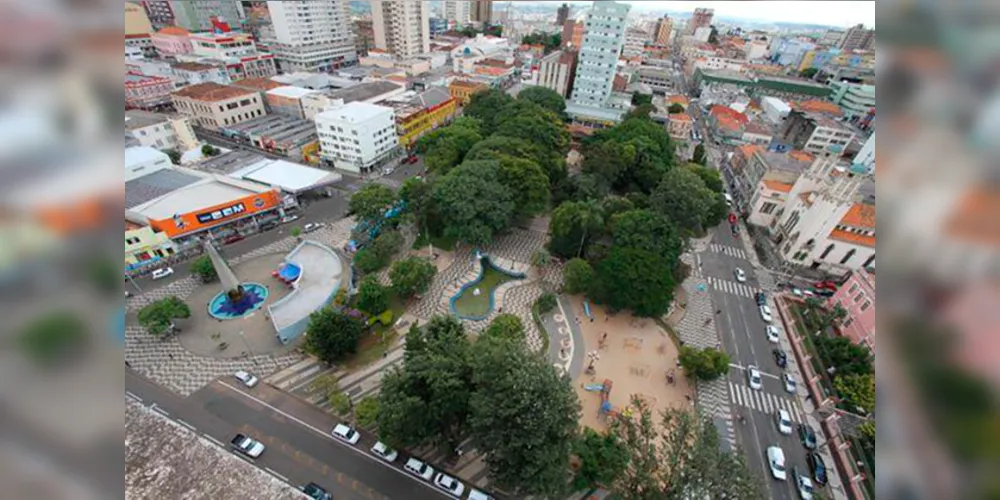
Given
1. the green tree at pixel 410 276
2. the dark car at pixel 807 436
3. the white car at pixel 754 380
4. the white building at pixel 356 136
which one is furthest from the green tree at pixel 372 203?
the dark car at pixel 807 436

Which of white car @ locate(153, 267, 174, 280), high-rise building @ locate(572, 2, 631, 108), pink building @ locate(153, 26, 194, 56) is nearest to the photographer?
white car @ locate(153, 267, 174, 280)

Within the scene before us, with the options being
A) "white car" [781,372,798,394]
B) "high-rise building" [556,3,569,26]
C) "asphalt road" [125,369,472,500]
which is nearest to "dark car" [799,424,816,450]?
"white car" [781,372,798,394]

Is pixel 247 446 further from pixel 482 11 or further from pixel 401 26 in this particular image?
pixel 482 11

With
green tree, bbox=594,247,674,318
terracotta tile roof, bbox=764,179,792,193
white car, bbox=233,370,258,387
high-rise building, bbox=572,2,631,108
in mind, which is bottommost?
white car, bbox=233,370,258,387

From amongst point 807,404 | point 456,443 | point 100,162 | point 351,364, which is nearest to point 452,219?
point 351,364

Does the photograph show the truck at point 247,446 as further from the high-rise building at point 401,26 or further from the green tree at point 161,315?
the high-rise building at point 401,26

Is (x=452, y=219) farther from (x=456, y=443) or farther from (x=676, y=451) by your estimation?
(x=676, y=451)

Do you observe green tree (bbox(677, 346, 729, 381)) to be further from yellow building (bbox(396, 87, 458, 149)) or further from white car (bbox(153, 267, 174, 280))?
yellow building (bbox(396, 87, 458, 149))
